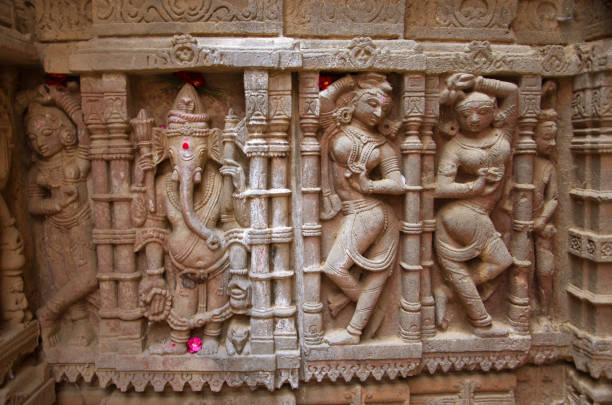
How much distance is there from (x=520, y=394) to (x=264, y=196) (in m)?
3.51

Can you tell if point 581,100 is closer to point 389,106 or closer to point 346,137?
point 389,106

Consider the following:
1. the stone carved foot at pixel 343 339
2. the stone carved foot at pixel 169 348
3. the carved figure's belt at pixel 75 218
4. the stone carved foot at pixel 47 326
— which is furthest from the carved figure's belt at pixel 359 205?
the stone carved foot at pixel 47 326

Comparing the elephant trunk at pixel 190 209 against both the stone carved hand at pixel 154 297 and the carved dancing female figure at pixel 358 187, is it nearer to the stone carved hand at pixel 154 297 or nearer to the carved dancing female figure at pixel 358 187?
the stone carved hand at pixel 154 297

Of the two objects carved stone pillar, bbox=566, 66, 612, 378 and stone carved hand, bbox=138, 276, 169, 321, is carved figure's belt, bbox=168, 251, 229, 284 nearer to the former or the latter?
stone carved hand, bbox=138, 276, 169, 321

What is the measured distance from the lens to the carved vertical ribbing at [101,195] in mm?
3777

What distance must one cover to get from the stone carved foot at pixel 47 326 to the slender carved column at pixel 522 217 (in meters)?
4.63

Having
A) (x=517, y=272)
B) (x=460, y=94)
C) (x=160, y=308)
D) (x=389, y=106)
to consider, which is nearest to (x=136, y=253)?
(x=160, y=308)

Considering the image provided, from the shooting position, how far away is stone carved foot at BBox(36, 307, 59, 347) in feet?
13.1

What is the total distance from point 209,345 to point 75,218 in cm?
183

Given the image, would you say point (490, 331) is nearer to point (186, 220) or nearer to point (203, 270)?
point (203, 270)

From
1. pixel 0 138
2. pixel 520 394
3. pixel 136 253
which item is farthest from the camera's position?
pixel 520 394

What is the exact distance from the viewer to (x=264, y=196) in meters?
3.79

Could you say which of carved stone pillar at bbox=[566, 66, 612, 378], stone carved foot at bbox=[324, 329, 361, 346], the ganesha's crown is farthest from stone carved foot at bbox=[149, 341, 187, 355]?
carved stone pillar at bbox=[566, 66, 612, 378]

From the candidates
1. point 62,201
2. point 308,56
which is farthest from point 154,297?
point 308,56
